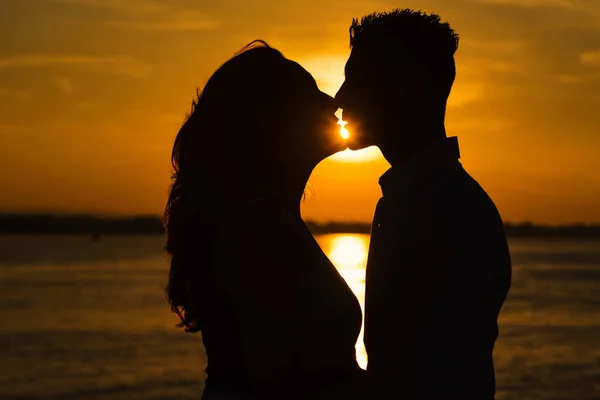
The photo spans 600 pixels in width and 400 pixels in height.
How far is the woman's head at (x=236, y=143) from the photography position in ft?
11.5

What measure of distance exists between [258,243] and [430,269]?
2.08 feet

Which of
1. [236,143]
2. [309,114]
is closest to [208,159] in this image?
[236,143]

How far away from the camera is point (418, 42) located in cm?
335

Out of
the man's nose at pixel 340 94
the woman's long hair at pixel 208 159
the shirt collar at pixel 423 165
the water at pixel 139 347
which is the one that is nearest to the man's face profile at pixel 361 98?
the man's nose at pixel 340 94

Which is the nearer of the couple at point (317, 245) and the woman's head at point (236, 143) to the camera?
the couple at point (317, 245)

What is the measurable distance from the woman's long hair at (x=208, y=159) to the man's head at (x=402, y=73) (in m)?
0.45

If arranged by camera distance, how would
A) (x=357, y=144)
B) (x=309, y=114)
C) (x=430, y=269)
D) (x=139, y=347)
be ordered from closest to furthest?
(x=430, y=269) → (x=357, y=144) → (x=309, y=114) → (x=139, y=347)

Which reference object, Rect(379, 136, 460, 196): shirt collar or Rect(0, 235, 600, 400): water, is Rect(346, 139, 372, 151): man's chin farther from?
Rect(0, 235, 600, 400): water

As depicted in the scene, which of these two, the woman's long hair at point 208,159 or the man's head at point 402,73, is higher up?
the man's head at point 402,73

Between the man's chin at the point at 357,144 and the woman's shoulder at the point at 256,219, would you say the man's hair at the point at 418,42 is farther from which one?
the woman's shoulder at the point at 256,219

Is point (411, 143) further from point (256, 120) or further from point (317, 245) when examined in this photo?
point (256, 120)

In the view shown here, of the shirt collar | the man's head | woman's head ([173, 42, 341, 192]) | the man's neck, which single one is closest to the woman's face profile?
woman's head ([173, 42, 341, 192])

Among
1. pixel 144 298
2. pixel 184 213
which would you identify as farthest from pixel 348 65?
pixel 144 298

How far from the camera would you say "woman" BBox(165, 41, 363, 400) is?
324 cm
